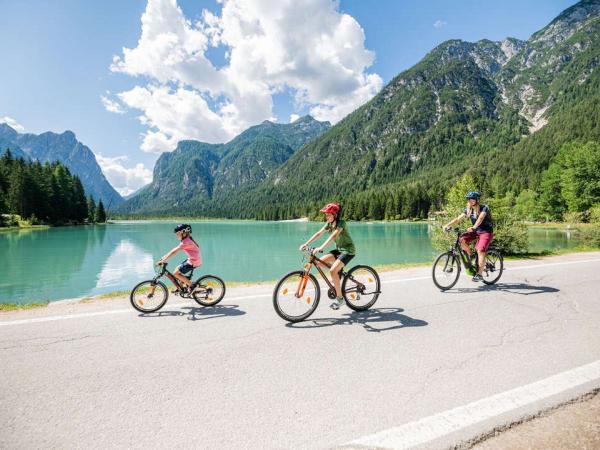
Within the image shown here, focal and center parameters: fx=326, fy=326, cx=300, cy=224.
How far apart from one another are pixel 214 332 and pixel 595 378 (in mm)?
6000

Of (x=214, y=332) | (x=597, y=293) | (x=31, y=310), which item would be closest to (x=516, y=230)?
(x=597, y=293)

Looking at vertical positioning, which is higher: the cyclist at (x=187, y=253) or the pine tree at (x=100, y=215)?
the pine tree at (x=100, y=215)

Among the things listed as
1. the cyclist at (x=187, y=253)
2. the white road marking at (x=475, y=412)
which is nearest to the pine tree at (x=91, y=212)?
the cyclist at (x=187, y=253)

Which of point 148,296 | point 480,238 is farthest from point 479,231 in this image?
point 148,296

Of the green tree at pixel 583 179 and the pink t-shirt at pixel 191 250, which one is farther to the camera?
the green tree at pixel 583 179

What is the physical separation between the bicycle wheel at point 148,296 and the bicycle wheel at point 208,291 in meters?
0.80

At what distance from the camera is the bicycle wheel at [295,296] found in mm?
7121

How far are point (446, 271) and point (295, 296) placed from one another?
5642 millimetres

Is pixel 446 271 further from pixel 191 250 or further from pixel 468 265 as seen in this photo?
pixel 191 250

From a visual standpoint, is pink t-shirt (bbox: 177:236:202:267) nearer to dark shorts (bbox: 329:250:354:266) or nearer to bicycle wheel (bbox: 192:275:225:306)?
bicycle wheel (bbox: 192:275:225:306)

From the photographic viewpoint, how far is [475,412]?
12.3ft

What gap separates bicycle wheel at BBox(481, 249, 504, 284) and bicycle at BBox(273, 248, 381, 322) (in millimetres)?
4939

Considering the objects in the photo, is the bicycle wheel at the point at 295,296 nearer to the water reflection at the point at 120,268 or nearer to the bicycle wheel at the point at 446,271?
the bicycle wheel at the point at 446,271

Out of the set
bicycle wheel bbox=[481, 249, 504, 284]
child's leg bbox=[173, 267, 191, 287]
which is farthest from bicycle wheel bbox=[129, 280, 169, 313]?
bicycle wheel bbox=[481, 249, 504, 284]
